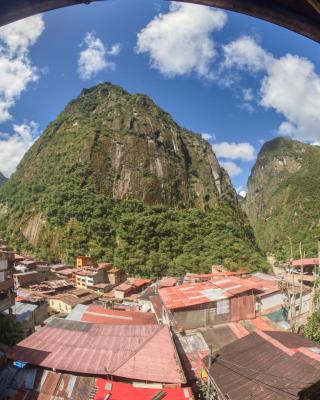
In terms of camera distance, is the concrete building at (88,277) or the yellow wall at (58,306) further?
the concrete building at (88,277)

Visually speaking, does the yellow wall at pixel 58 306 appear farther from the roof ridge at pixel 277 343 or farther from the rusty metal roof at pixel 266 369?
the roof ridge at pixel 277 343

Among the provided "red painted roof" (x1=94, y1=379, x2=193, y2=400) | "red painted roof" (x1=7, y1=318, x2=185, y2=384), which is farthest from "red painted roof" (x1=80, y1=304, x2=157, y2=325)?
"red painted roof" (x1=94, y1=379, x2=193, y2=400)

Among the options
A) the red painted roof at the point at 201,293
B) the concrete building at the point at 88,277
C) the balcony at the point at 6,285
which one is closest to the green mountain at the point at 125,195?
the concrete building at the point at 88,277

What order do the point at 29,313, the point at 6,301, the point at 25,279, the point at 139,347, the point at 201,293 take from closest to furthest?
the point at 139,347 < the point at 201,293 < the point at 6,301 < the point at 29,313 < the point at 25,279

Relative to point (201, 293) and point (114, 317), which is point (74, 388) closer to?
point (114, 317)

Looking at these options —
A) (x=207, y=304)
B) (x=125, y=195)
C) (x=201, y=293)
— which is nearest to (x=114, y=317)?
(x=201, y=293)

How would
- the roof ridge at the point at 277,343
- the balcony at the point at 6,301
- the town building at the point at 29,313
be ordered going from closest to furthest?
the roof ridge at the point at 277,343, the balcony at the point at 6,301, the town building at the point at 29,313

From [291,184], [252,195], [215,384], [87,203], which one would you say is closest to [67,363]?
[215,384]
